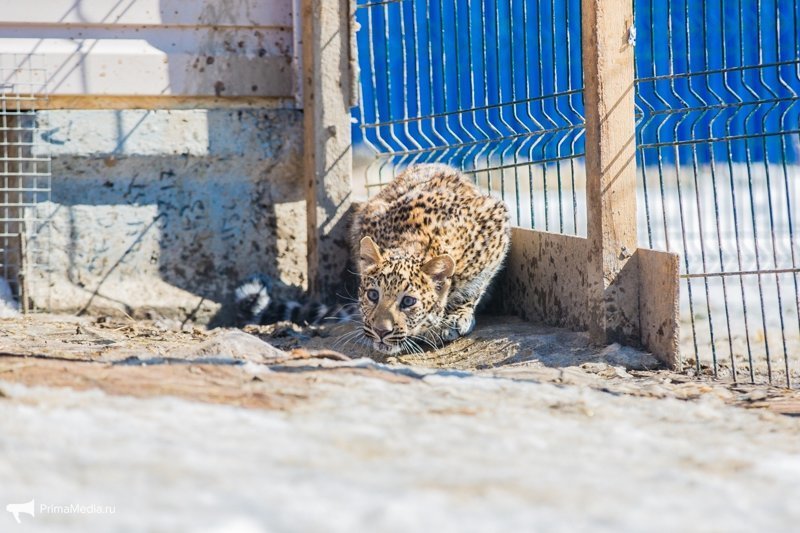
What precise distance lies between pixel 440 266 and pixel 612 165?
1.35 metres

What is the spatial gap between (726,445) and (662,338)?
2.10 m

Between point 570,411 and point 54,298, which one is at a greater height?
point 54,298

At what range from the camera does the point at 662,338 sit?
18.1 feet

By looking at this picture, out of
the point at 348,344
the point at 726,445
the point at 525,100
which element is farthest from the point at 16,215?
the point at 726,445

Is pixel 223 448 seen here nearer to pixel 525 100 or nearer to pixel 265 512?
pixel 265 512

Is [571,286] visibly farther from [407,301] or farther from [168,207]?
[168,207]

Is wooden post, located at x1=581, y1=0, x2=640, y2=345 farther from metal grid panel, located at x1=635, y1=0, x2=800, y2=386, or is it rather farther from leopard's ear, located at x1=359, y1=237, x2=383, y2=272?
leopard's ear, located at x1=359, y1=237, x2=383, y2=272

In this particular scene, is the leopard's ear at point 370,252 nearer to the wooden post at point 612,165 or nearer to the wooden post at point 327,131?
the wooden post at point 327,131

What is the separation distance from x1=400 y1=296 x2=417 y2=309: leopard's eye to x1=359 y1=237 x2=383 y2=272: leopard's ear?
0.30 meters

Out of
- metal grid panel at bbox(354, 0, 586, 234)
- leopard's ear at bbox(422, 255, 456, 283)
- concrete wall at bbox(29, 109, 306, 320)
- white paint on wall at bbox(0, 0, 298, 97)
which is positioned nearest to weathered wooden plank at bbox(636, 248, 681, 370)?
metal grid panel at bbox(354, 0, 586, 234)

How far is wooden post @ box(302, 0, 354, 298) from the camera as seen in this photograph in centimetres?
755

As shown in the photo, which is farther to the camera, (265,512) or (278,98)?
(278,98)

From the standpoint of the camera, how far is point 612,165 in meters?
5.71

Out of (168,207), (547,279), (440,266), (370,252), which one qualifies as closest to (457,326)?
(440,266)
